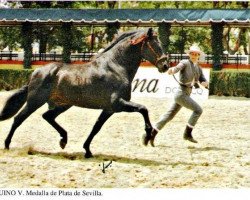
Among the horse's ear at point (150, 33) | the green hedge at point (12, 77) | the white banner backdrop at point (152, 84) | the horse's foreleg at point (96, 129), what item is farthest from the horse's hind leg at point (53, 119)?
the green hedge at point (12, 77)

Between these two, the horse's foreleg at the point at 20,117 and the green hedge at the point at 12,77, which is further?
the green hedge at the point at 12,77

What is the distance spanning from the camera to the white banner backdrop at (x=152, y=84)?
6.82m

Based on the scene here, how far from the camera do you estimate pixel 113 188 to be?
5.18 metres

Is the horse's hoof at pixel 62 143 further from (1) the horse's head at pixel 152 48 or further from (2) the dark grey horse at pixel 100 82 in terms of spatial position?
(1) the horse's head at pixel 152 48

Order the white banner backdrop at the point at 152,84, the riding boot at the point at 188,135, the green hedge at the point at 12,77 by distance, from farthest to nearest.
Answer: the green hedge at the point at 12,77 < the white banner backdrop at the point at 152,84 < the riding boot at the point at 188,135

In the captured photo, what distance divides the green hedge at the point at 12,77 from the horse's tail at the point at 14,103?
4.52 ft

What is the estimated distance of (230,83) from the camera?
1093cm

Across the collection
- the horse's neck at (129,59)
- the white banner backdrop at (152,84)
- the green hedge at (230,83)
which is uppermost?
the horse's neck at (129,59)

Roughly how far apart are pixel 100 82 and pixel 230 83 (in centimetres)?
565

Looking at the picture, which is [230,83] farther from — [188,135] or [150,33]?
[150,33]

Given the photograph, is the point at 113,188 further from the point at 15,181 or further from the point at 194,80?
the point at 194,80

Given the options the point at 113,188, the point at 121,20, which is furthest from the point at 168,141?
the point at 121,20

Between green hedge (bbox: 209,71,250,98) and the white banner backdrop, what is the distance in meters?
3.49

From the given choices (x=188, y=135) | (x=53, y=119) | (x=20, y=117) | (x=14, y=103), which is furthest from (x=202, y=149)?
(x=14, y=103)
